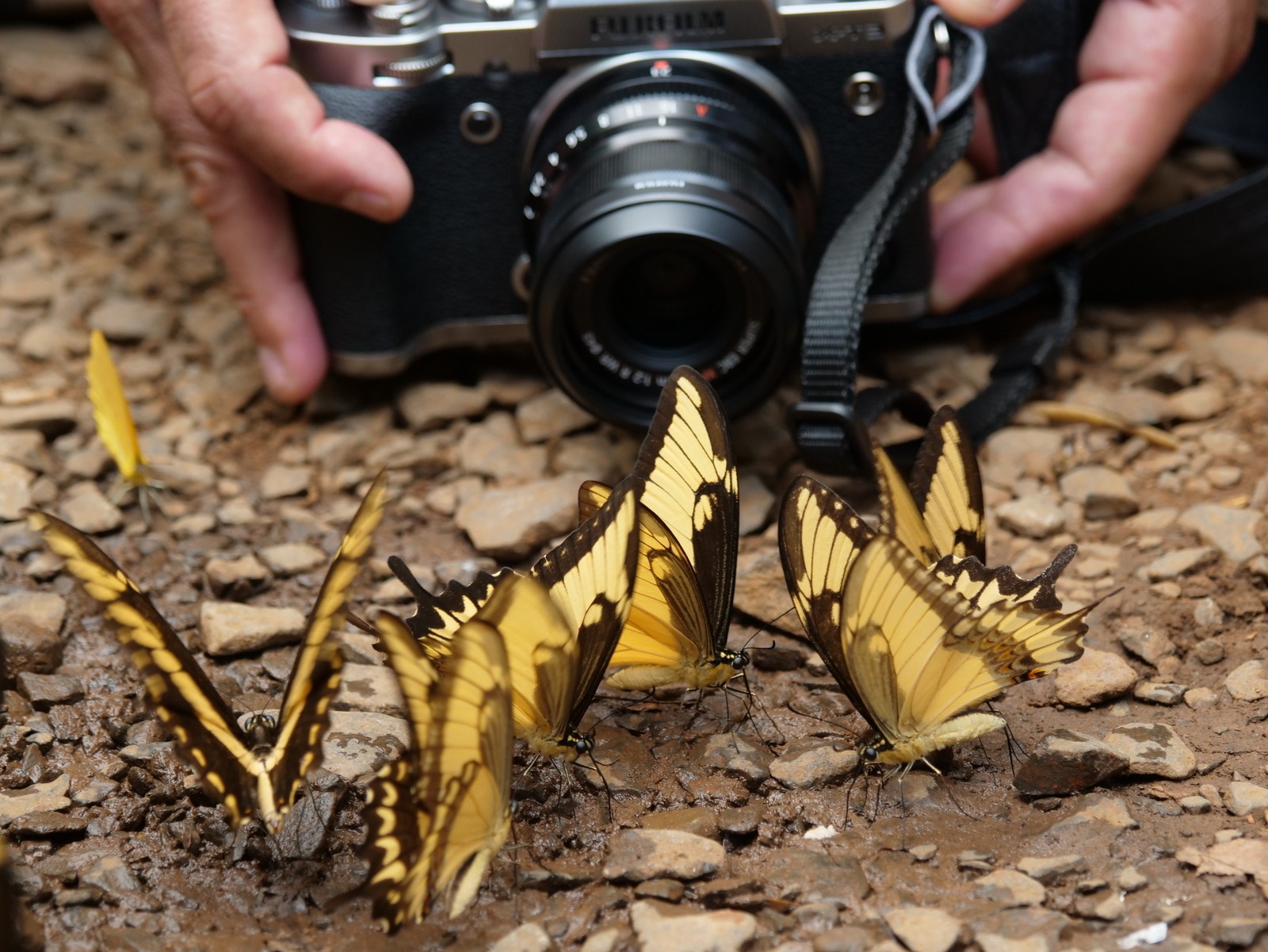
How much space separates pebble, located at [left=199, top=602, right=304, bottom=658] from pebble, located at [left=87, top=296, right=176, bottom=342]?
837 millimetres

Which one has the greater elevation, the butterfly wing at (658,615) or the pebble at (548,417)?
the butterfly wing at (658,615)

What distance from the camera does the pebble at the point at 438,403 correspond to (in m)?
2.12

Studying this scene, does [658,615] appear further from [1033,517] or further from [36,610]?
[36,610]

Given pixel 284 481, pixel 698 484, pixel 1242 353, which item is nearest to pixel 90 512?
pixel 284 481

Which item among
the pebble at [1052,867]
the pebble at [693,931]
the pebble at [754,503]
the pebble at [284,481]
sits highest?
the pebble at [693,931]

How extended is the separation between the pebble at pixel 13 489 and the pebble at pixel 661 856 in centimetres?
104

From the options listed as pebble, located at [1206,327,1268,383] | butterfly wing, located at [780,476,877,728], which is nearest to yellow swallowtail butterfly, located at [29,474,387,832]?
butterfly wing, located at [780,476,877,728]

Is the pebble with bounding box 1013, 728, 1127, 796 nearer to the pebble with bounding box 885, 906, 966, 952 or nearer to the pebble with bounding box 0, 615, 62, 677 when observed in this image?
the pebble with bounding box 885, 906, 966, 952

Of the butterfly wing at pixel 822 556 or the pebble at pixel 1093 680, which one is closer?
the butterfly wing at pixel 822 556

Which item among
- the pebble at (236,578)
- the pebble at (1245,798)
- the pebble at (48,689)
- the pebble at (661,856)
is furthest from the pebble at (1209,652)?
the pebble at (48,689)

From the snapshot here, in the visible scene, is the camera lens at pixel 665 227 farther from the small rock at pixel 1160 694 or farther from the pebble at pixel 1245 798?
the pebble at pixel 1245 798

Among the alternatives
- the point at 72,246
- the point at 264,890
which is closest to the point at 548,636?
the point at 264,890

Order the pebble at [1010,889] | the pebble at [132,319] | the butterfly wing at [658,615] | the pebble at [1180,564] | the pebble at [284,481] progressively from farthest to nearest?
the pebble at [132,319]
the pebble at [284,481]
the pebble at [1180,564]
the butterfly wing at [658,615]
the pebble at [1010,889]

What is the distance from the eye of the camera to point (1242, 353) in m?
2.12
